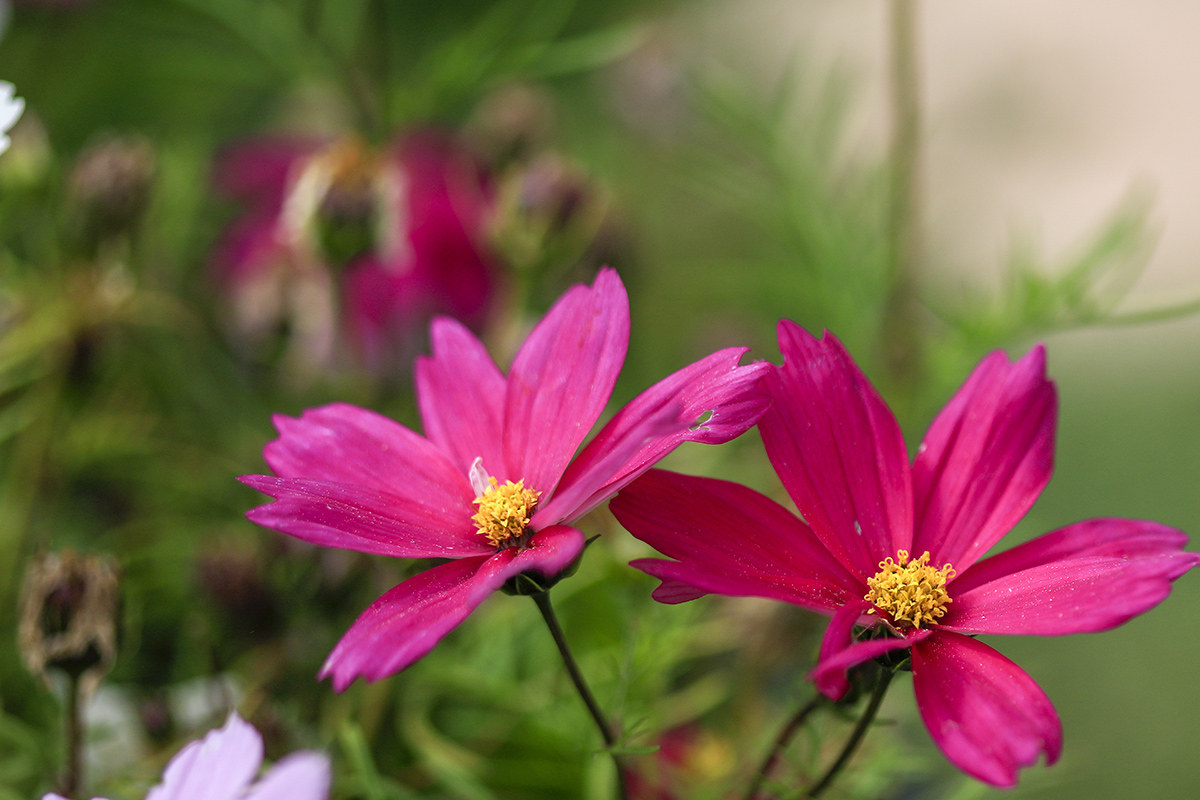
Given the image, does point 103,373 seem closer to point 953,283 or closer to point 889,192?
point 889,192

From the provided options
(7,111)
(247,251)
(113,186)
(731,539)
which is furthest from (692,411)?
(247,251)

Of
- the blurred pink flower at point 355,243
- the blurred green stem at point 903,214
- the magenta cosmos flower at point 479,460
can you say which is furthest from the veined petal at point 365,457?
the blurred green stem at point 903,214

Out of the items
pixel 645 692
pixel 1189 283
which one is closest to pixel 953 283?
pixel 1189 283

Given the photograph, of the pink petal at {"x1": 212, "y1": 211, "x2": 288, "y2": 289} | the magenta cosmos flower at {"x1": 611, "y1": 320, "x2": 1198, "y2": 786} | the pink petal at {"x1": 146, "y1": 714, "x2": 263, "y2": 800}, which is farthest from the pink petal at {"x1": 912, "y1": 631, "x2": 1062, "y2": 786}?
the pink petal at {"x1": 212, "y1": 211, "x2": 288, "y2": 289}

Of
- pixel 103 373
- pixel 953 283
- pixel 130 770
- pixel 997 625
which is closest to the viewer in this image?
pixel 997 625

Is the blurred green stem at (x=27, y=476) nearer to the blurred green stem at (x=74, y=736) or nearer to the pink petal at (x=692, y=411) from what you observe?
the blurred green stem at (x=74, y=736)

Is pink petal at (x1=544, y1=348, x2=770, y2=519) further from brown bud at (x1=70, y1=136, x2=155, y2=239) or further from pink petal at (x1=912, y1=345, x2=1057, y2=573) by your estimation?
brown bud at (x1=70, y1=136, x2=155, y2=239)

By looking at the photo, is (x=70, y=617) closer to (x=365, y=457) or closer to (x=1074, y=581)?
(x=365, y=457)
